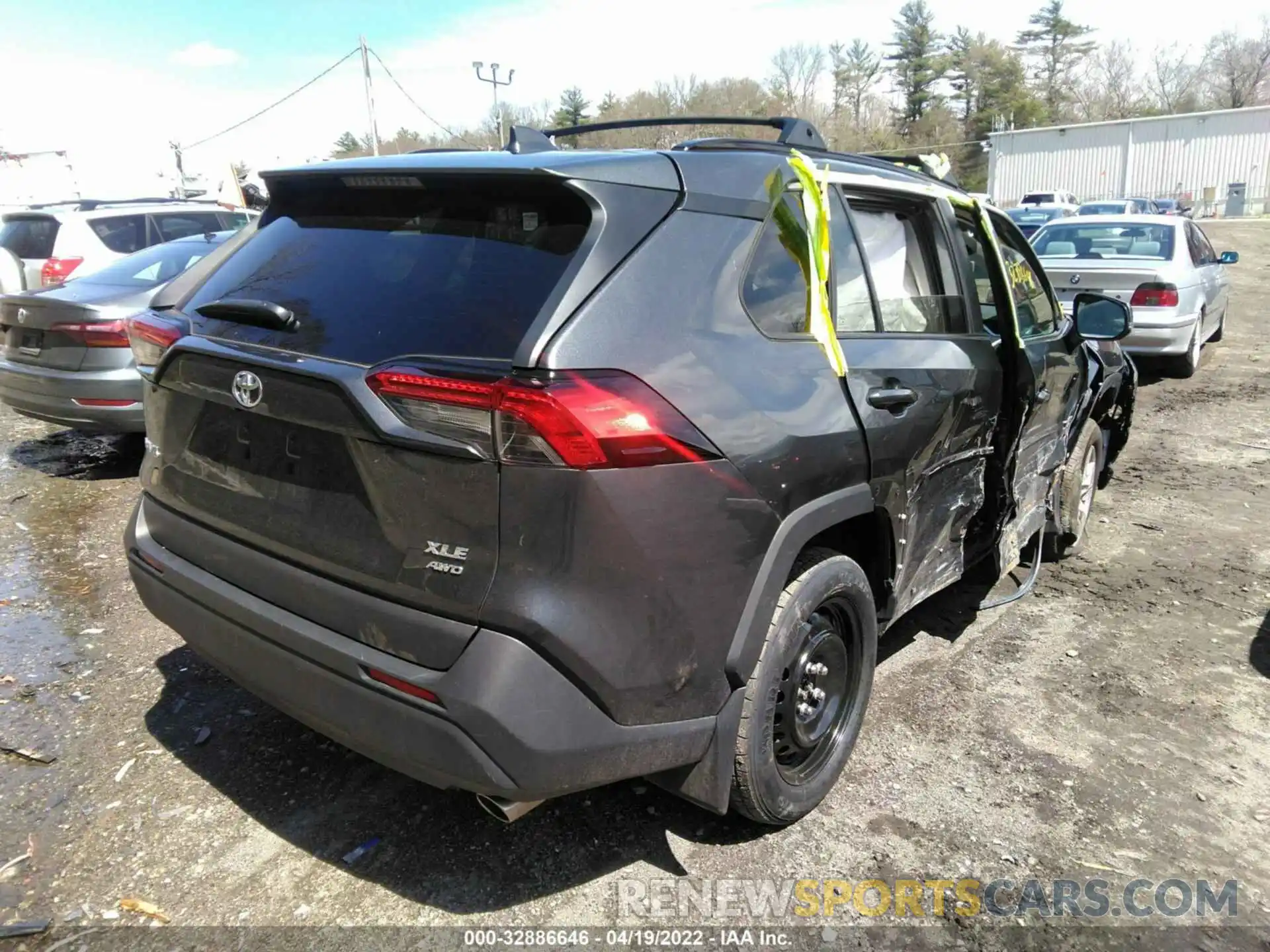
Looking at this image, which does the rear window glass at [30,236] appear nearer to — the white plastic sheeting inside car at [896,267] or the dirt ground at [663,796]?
the dirt ground at [663,796]

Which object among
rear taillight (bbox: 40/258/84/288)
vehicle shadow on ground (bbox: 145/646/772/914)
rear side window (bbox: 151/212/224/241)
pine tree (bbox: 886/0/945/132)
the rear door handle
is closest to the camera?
vehicle shadow on ground (bbox: 145/646/772/914)

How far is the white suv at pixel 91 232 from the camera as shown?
347 inches

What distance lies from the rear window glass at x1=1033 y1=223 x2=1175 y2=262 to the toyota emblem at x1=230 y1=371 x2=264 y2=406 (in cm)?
960

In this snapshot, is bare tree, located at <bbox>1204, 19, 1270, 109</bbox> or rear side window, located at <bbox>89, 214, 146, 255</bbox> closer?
rear side window, located at <bbox>89, 214, 146, 255</bbox>

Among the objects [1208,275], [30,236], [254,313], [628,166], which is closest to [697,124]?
[628,166]

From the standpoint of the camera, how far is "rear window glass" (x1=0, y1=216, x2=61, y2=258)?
958cm

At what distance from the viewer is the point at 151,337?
2.62 m

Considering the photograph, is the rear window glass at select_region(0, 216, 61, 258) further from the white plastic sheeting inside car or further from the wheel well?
the wheel well

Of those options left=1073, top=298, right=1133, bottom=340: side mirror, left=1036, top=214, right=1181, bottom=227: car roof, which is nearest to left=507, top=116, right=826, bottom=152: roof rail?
left=1073, top=298, right=1133, bottom=340: side mirror

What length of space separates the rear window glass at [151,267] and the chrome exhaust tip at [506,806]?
17.6ft

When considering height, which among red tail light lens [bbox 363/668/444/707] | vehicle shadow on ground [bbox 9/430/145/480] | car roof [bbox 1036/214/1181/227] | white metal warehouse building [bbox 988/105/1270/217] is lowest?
vehicle shadow on ground [bbox 9/430/145/480]

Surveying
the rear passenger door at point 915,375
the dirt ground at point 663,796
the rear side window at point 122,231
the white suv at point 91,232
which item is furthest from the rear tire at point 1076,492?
the rear side window at point 122,231

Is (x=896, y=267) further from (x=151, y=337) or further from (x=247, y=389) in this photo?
(x=151, y=337)

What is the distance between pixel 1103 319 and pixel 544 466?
3983 millimetres
